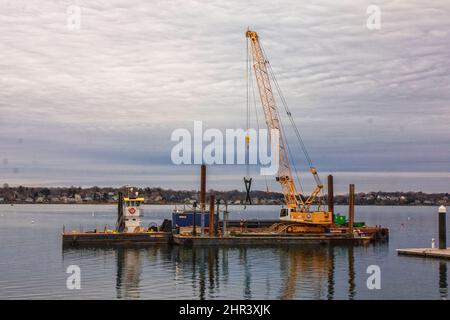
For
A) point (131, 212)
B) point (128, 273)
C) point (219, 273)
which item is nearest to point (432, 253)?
point (219, 273)

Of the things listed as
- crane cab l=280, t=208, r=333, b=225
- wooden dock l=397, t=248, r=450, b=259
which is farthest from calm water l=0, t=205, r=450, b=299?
crane cab l=280, t=208, r=333, b=225

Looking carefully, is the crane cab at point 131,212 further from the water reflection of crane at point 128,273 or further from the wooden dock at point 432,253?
the wooden dock at point 432,253

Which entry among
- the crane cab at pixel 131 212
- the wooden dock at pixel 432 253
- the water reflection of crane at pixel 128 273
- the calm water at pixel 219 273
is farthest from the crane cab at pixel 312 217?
the water reflection of crane at pixel 128 273

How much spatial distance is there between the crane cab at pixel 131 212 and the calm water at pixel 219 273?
17.1 feet

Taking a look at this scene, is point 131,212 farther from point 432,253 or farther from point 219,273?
point 432,253

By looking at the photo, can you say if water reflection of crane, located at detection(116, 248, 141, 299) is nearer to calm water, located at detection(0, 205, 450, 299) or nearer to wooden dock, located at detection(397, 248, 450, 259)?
calm water, located at detection(0, 205, 450, 299)

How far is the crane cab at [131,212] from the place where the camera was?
7919 cm

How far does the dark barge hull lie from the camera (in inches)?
3007

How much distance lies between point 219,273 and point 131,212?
24869mm

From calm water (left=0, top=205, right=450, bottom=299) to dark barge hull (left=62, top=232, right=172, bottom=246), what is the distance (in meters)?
1.50

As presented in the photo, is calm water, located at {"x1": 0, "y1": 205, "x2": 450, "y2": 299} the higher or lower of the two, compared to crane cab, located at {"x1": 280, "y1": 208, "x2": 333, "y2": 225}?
lower

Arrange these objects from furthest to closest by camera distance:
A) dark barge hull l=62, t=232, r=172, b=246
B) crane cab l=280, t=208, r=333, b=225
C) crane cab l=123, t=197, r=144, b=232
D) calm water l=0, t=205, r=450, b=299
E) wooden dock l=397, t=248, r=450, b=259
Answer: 1. crane cab l=280, t=208, r=333, b=225
2. crane cab l=123, t=197, r=144, b=232
3. dark barge hull l=62, t=232, r=172, b=246
4. wooden dock l=397, t=248, r=450, b=259
5. calm water l=0, t=205, r=450, b=299

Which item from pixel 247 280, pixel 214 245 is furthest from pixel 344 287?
pixel 214 245
